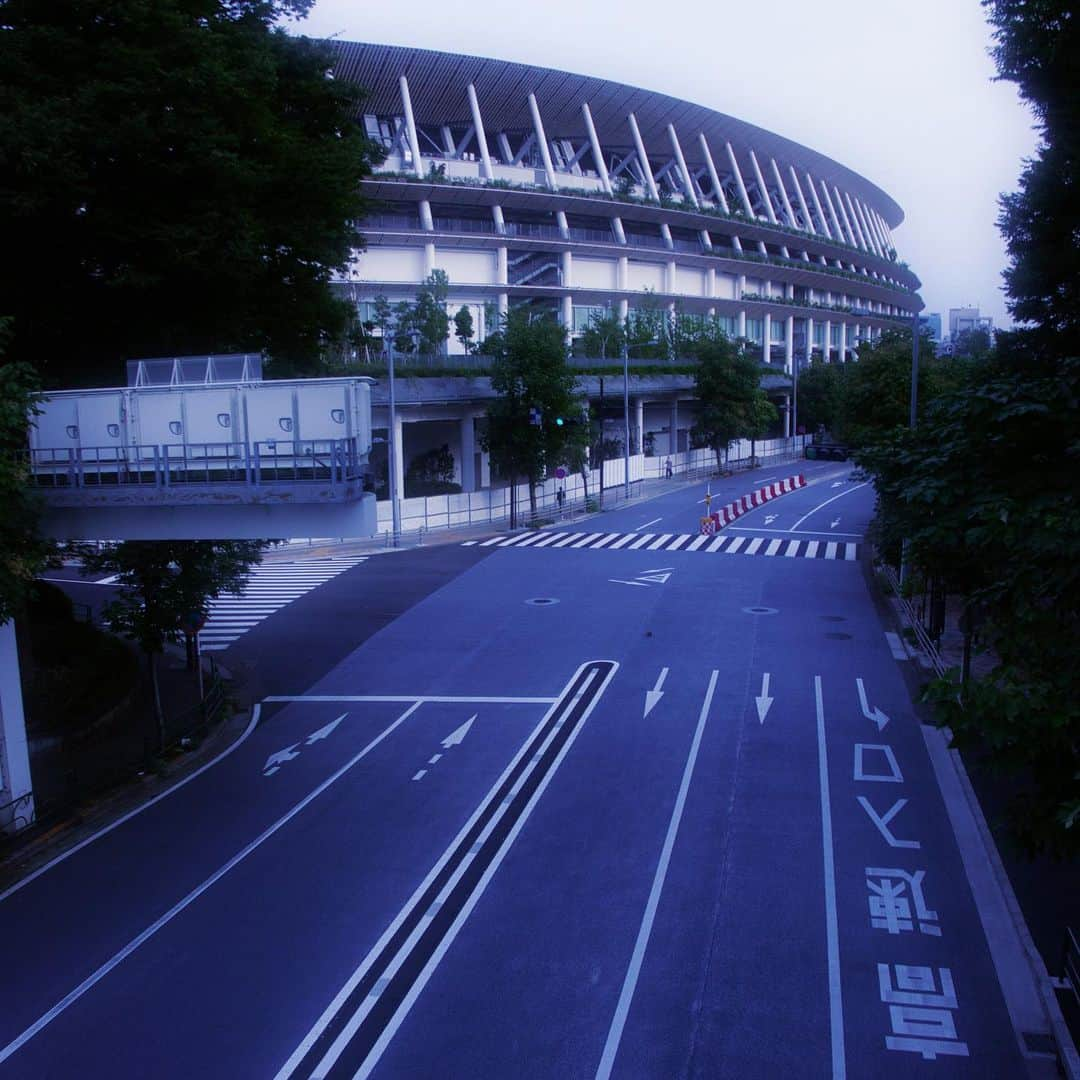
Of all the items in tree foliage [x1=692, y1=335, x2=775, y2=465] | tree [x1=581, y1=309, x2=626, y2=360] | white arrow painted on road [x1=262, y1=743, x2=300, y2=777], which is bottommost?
white arrow painted on road [x1=262, y1=743, x2=300, y2=777]

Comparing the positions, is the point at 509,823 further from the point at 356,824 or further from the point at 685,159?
the point at 685,159

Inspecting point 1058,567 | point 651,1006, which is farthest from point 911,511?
point 651,1006

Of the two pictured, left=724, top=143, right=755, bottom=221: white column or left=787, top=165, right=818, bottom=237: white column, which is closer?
left=724, top=143, right=755, bottom=221: white column

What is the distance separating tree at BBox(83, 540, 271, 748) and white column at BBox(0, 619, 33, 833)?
10.6 ft

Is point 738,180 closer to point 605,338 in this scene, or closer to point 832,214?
point 832,214

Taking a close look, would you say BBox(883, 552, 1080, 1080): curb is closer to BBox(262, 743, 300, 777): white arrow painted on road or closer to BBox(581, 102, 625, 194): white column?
BBox(262, 743, 300, 777): white arrow painted on road

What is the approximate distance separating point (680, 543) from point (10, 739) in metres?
28.4

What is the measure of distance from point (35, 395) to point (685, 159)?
313 ft

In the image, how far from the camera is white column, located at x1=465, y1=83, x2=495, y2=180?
73.6 meters

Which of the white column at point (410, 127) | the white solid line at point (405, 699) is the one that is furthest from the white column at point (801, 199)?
the white solid line at point (405, 699)

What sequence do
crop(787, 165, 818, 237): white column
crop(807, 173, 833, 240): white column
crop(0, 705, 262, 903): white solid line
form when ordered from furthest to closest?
crop(807, 173, 833, 240): white column → crop(787, 165, 818, 237): white column → crop(0, 705, 262, 903): white solid line

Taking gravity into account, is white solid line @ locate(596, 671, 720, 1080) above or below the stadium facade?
below

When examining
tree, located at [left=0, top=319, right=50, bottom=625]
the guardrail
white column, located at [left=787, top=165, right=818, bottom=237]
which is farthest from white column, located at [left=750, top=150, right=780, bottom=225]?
tree, located at [left=0, top=319, right=50, bottom=625]

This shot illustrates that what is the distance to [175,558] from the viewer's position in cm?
1855
